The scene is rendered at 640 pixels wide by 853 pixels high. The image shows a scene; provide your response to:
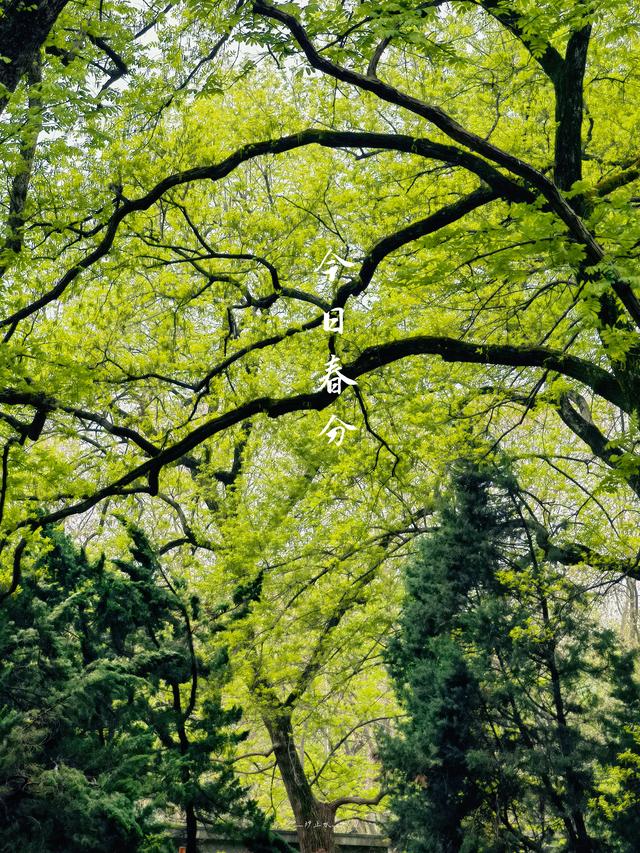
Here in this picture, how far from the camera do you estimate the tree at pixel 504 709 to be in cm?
917

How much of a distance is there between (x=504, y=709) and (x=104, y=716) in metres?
5.33

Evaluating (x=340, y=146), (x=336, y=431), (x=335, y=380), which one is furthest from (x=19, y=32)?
(x=336, y=431)

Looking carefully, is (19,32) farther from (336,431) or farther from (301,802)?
(301,802)

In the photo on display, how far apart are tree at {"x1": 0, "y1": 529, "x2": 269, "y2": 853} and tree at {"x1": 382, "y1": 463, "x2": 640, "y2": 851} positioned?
3.84m

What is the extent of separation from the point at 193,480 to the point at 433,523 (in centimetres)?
400

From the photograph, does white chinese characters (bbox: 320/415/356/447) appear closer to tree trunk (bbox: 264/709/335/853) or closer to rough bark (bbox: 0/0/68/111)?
tree trunk (bbox: 264/709/335/853)

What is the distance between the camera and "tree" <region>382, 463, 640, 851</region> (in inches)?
361

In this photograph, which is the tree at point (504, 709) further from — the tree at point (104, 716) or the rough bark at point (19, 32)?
the rough bark at point (19, 32)

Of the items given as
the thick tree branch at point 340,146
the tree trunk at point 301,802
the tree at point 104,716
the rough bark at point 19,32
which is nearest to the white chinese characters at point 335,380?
the thick tree branch at point 340,146

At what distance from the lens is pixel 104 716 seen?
603 cm

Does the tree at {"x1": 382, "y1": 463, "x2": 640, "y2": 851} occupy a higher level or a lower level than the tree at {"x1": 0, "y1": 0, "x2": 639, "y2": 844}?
lower

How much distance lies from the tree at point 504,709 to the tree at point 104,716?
12.6 feet

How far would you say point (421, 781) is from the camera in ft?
32.4

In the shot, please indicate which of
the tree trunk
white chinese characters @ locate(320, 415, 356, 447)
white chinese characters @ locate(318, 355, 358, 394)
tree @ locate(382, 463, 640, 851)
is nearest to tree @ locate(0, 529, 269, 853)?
white chinese characters @ locate(318, 355, 358, 394)
